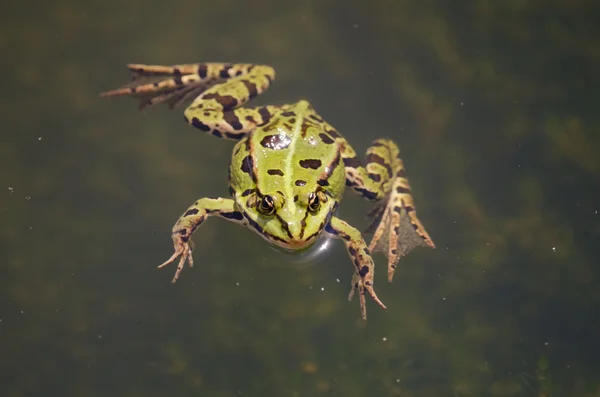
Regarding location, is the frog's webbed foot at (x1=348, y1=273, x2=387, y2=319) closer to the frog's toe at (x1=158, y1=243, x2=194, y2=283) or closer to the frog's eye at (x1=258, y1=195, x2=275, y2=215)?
the frog's eye at (x1=258, y1=195, x2=275, y2=215)

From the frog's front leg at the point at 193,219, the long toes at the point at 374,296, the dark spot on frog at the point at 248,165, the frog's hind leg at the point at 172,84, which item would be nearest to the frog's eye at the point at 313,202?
the dark spot on frog at the point at 248,165

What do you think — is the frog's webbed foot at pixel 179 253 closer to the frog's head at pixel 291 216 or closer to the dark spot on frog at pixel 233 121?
the frog's head at pixel 291 216

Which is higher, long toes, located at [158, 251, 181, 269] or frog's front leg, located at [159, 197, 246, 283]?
frog's front leg, located at [159, 197, 246, 283]

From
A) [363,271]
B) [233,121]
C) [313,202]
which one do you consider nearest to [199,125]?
[233,121]

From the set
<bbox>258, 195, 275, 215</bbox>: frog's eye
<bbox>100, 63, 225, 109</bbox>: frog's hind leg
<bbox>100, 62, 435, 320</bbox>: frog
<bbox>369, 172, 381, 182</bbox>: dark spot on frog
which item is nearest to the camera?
<bbox>258, 195, 275, 215</bbox>: frog's eye

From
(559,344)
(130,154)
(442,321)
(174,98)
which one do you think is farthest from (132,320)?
(559,344)

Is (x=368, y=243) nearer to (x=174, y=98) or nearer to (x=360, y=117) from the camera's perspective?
(x=360, y=117)

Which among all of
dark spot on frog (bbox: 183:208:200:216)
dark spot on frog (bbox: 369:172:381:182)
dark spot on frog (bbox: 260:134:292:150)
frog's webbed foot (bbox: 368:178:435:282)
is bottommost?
frog's webbed foot (bbox: 368:178:435:282)

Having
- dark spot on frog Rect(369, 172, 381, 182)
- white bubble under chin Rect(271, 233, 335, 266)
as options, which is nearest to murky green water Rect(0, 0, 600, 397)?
white bubble under chin Rect(271, 233, 335, 266)
